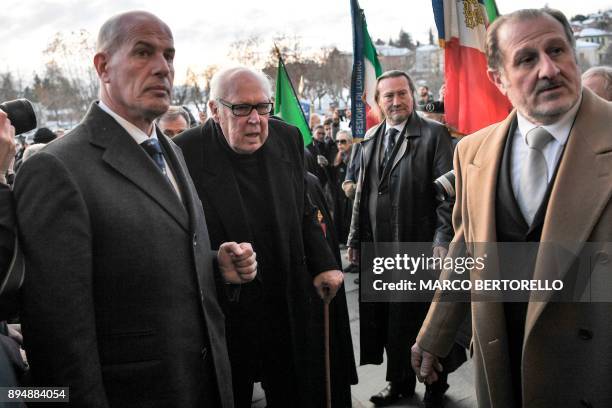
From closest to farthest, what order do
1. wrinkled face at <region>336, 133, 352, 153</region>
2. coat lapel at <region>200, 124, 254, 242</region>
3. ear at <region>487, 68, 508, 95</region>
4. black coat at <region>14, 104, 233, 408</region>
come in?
black coat at <region>14, 104, 233, 408</region> → ear at <region>487, 68, 508, 95</region> → coat lapel at <region>200, 124, 254, 242</region> → wrinkled face at <region>336, 133, 352, 153</region>

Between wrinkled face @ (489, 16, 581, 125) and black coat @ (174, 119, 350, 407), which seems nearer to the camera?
wrinkled face @ (489, 16, 581, 125)

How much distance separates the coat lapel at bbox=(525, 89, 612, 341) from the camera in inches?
64.8

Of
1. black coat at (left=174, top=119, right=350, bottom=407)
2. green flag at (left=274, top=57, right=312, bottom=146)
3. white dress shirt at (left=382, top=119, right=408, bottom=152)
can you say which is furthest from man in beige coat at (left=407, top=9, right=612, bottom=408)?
green flag at (left=274, top=57, right=312, bottom=146)

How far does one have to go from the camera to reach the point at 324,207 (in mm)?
3740

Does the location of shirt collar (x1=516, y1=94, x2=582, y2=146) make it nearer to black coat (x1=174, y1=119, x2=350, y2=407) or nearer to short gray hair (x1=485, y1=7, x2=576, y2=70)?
short gray hair (x1=485, y1=7, x2=576, y2=70)

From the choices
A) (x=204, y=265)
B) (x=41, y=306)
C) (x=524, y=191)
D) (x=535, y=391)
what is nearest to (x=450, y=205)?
(x=524, y=191)

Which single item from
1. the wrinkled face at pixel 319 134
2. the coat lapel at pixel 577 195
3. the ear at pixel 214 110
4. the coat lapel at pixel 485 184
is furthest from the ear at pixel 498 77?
the wrinkled face at pixel 319 134

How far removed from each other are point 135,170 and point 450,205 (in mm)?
2369

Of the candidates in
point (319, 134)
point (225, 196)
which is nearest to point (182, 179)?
point (225, 196)

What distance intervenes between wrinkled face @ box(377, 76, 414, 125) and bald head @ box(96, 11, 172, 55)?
241cm

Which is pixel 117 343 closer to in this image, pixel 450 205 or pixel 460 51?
pixel 450 205

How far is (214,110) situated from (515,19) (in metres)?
1.73

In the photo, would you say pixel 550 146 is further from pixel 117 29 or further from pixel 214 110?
pixel 214 110

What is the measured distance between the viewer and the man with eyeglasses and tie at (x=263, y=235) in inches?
111
